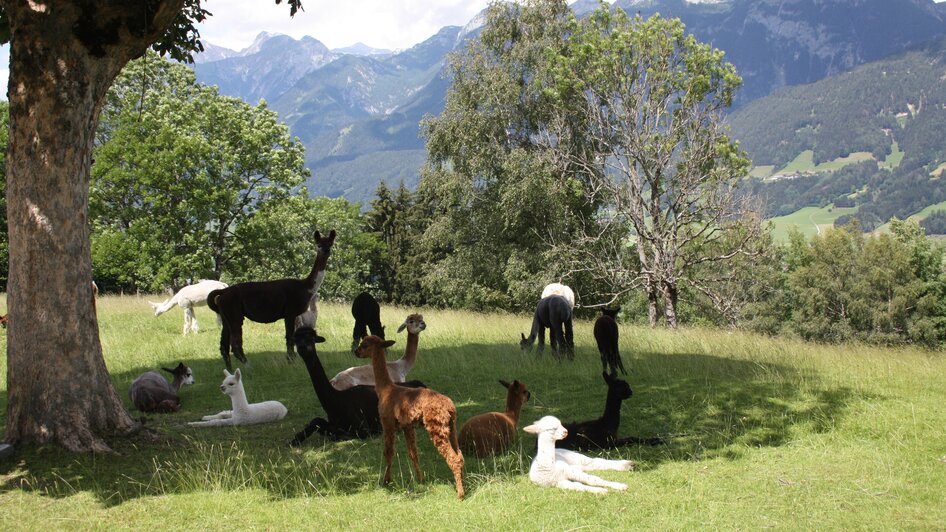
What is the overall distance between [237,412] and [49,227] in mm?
3081

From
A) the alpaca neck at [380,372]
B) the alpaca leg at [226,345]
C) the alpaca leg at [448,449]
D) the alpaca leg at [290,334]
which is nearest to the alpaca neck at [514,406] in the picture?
Answer: the alpaca neck at [380,372]

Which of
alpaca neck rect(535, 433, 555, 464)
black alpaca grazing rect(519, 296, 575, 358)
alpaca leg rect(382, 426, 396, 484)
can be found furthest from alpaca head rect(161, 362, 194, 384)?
alpaca neck rect(535, 433, 555, 464)

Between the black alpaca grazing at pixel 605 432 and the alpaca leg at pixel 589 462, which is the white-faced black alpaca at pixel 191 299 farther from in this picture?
the alpaca leg at pixel 589 462

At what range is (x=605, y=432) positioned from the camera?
8141 millimetres

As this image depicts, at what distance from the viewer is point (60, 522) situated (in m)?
6.23

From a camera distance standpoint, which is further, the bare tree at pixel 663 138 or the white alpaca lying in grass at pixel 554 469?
the bare tree at pixel 663 138

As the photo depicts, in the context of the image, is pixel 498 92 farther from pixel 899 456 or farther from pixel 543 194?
pixel 899 456

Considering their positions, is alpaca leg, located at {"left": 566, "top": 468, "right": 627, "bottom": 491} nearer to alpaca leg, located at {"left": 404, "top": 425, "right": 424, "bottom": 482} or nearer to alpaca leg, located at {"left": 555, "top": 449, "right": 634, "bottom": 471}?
alpaca leg, located at {"left": 555, "top": 449, "right": 634, "bottom": 471}

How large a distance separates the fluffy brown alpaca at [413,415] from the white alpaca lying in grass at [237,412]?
2969mm

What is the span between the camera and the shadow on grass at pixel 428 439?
7117 millimetres

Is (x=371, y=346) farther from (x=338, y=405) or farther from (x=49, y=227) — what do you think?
(x=49, y=227)

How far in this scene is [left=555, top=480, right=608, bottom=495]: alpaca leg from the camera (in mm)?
6559

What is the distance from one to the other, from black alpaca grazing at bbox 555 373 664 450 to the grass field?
227 millimetres

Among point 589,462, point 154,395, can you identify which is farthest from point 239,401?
point 589,462
